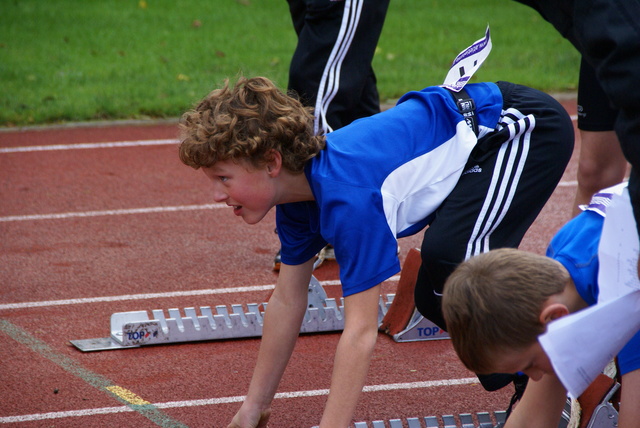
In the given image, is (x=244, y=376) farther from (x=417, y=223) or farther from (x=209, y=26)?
(x=209, y=26)

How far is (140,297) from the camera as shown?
4301 mm

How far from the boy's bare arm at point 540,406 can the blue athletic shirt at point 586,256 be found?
191mm

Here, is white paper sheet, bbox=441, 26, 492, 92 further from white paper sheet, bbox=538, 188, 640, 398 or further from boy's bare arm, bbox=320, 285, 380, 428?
white paper sheet, bbox=538, 188, 640, 398

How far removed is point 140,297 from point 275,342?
5.47ft

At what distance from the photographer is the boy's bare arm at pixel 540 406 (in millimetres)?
2250

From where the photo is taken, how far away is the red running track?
3.21 metres

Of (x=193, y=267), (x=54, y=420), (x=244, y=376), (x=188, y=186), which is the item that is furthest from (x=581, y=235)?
(x=188, y=186)

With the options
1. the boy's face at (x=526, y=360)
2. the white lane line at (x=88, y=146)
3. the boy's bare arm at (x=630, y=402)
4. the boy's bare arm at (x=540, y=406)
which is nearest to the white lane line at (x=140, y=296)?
the boy's bare arm at (x=540, y=406)

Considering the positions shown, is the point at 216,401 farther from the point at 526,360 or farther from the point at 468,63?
the point at 526,360

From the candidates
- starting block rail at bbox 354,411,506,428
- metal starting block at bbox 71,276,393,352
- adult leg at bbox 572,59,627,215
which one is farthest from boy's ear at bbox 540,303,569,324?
adult leg at bbox 572,59,627,215

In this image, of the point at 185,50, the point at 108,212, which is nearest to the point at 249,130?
the point at 108,212

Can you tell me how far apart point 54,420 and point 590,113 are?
2577mm

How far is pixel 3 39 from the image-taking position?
10.9 m

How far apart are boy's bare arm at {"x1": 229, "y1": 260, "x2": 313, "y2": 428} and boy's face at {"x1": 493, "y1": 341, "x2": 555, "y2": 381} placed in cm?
104
